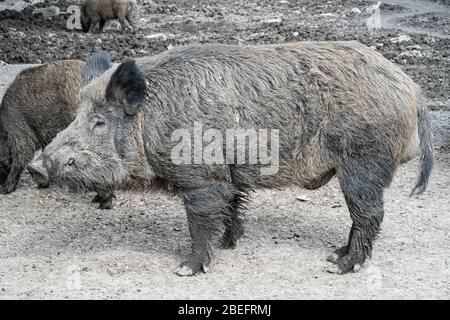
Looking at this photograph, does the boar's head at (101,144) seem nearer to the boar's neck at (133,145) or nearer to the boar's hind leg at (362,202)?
the boar's neck at (133,145)

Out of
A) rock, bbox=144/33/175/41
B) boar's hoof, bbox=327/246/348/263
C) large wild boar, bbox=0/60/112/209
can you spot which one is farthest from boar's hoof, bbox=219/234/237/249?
rock, bbox=144/33/175/41

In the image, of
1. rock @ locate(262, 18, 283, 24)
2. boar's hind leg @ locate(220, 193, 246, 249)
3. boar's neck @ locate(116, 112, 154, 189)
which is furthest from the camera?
rock @ locate(262, 18, 283, 24)

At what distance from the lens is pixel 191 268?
5195 millimetres

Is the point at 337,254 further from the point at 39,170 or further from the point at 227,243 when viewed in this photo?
the point at 39,170

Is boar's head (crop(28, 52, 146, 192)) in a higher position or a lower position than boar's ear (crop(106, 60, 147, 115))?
lower

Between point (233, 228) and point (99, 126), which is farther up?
point (99, 126)

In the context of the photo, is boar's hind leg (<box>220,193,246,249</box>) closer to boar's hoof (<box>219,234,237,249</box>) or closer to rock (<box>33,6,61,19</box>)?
boar's hoof (<box>219,234,237,249</box>)

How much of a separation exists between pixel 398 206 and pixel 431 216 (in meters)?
0.34

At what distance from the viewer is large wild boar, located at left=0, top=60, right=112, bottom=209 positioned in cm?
703

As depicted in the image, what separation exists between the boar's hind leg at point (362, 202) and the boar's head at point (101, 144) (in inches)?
52.4

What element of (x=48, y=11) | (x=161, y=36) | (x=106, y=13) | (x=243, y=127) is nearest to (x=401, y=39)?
(x=161, y=36)

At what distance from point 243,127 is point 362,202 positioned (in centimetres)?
90

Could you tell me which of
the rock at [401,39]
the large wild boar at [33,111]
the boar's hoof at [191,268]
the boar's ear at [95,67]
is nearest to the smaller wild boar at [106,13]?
the rock at [401,39]
